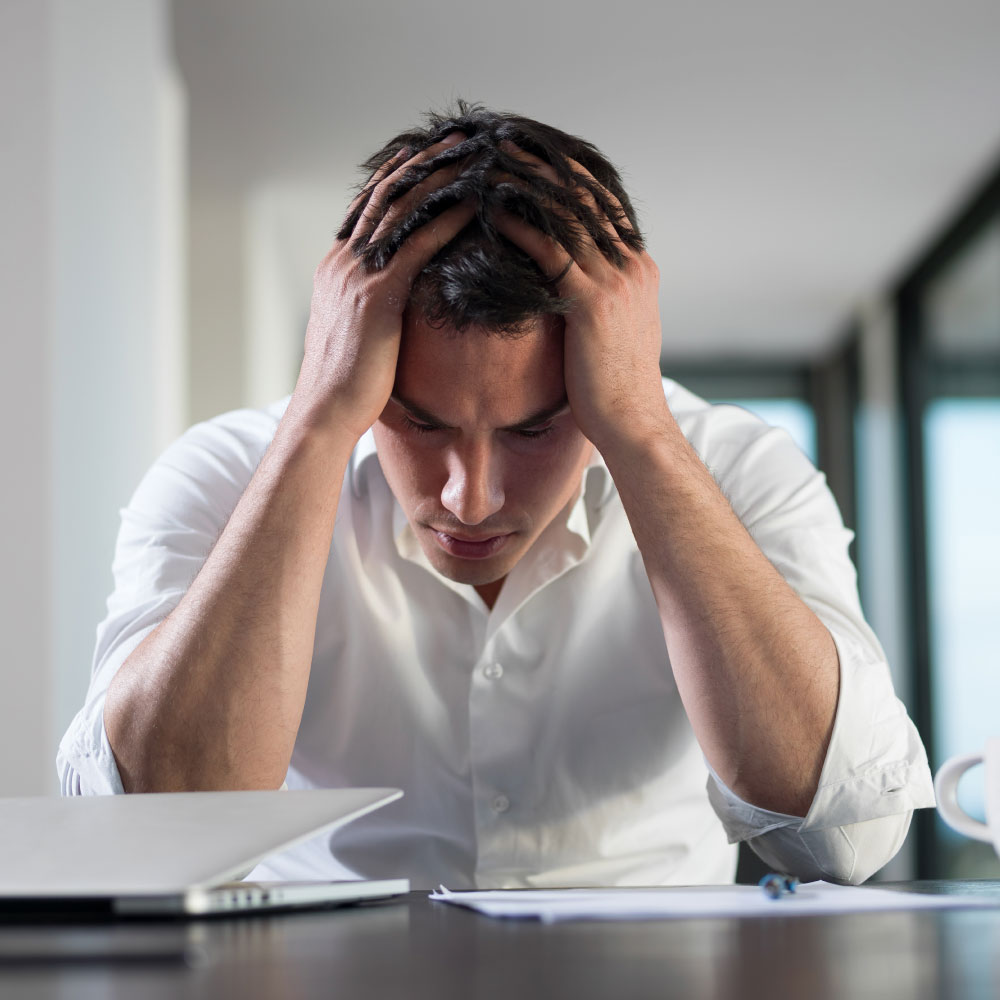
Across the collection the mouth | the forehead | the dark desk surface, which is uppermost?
the forehead

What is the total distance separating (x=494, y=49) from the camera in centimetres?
347

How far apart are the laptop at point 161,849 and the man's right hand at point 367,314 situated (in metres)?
0.45

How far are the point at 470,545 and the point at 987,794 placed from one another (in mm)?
520

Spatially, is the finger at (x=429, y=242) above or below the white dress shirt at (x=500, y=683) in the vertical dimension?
above

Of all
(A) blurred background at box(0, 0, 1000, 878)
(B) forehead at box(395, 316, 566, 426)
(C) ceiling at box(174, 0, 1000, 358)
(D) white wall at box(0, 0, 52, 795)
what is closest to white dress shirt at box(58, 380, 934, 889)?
(B) forehead at box(395, 316, 566, 426)

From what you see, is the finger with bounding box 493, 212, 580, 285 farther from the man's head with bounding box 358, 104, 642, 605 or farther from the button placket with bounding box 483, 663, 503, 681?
the button placket with bounding box 483, 663, 503, 681

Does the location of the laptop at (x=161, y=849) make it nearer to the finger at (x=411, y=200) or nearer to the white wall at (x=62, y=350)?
the finger at (x=411, y=200)

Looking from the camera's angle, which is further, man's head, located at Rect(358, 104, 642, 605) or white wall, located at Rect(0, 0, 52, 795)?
white wall, located at Rect(0, 0, 52, 795)

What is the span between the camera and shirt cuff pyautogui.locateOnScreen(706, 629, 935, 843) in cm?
95

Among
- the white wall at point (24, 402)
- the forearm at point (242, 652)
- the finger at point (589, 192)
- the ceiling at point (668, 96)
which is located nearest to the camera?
the forearm at point (242, 652)

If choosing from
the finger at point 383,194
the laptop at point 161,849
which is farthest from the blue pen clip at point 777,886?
the finger at point 383,194

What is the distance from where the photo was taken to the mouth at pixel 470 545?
1070 millimetres

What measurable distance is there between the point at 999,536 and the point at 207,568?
398 cm

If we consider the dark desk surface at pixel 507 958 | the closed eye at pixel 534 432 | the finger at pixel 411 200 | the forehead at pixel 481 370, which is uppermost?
the finger at pixel 411 200
